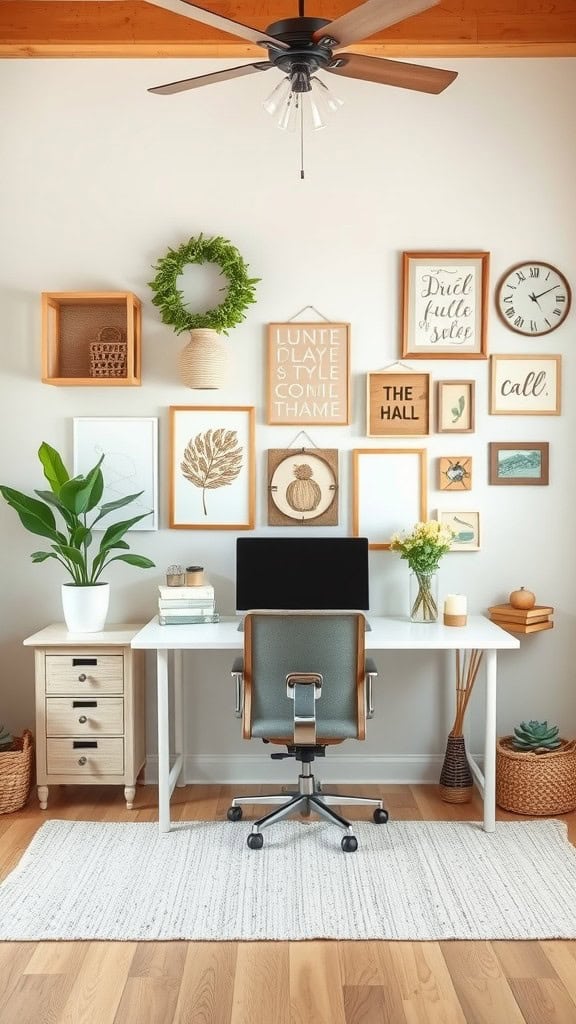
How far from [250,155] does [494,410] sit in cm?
146

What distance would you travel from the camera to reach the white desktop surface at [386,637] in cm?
338

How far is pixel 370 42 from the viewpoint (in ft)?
12.6

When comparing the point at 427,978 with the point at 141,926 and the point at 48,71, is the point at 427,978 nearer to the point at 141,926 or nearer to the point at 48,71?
the point at 141,926

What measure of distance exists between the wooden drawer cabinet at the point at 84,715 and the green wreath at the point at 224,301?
128cm

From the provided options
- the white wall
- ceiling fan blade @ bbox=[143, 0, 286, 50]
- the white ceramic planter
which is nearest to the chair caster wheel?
the white wall

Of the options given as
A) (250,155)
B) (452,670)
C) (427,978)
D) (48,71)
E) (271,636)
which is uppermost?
(48,71)

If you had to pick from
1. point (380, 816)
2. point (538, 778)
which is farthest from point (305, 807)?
point (538, 778)

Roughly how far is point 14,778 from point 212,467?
1.45 metres

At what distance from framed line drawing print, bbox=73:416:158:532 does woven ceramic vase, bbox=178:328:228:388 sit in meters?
0.28

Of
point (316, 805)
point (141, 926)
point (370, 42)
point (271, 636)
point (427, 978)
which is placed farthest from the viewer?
point (370, 42)

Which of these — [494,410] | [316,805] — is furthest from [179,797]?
[494,410]

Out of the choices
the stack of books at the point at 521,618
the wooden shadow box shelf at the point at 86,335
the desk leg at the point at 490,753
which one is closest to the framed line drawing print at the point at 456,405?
the stack of books at the point at 521,618

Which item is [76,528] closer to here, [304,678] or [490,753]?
[304,678]

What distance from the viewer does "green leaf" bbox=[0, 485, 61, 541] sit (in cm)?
369
